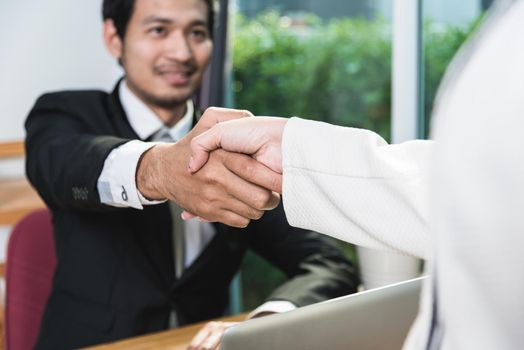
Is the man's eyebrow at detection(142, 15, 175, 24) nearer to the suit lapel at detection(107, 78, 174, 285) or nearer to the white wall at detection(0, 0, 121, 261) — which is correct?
the suit lapel at detection(107, 78, 174, 285)

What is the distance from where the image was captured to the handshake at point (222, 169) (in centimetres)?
114

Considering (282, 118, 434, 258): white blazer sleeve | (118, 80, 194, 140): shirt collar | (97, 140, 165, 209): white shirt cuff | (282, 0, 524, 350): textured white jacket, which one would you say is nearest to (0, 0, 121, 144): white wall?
(118, 80, 194, 140): shirt collar

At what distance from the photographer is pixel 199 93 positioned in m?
2.70

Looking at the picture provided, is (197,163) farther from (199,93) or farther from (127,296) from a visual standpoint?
(199,93)

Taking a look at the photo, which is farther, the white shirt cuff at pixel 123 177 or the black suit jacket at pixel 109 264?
the black suit jacket at pixel 109 264

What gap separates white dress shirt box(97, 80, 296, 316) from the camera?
4.35 ft

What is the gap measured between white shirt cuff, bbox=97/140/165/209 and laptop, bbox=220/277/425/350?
1.65 ft

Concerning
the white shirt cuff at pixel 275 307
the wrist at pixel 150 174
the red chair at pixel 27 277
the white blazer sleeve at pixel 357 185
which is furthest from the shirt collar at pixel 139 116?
the white blazer sleeve at pixel 357 185

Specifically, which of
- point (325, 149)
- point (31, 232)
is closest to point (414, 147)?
point (325, 149)

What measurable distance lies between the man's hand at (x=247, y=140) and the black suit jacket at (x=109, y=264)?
0.42 meters

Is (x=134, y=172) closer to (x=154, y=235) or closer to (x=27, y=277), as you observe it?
(x=154, y=235)

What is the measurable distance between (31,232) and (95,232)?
0.19 m

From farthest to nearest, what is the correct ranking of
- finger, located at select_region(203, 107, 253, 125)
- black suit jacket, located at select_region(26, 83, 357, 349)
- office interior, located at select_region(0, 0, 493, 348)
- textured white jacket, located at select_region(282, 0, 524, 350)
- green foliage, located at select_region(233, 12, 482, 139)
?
green foliage, located at select_region(233, 12, 482, 139) → office interior, located at select_region(0, 0, 493, 348) → black suit jacket, located at select_region(26, 83, 357, 349) → finger, located at select_region(203, 107, 253, 125) → textured white jacket, located at select_region(282, 0, 524, 350)

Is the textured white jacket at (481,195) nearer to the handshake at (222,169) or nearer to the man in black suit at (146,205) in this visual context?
the handshake at (222,169)
